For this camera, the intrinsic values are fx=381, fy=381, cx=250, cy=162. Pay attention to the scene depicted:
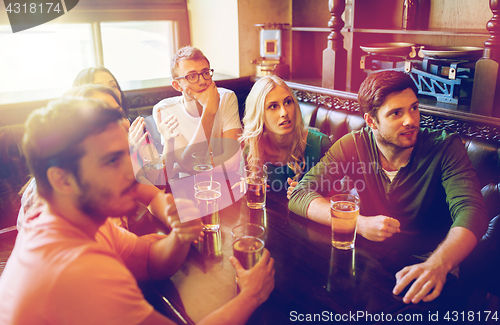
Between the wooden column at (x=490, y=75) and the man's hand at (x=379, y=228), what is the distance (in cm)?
121

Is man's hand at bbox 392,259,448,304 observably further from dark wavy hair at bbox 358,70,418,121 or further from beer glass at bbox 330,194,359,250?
dark wavy hair at bbox 358,70,418,121

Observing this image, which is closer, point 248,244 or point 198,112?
point 248,244

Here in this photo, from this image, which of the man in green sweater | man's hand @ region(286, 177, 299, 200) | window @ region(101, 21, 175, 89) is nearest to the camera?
the man in green sweater

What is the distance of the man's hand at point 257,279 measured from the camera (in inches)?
34.6

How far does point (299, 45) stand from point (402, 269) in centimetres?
280

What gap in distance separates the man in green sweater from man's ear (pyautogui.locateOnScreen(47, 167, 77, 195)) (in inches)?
34.0

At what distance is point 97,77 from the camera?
2.00 m

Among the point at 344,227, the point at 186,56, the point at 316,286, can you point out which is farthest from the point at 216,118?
the point at 316,286

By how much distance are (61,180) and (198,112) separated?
6.24ft

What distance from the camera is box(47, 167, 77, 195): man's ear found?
0.65 metres

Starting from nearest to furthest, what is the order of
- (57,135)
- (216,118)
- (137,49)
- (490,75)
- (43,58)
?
1. (57,135)
2. (490,75)
3. (216,118)
4. (43,58)
5. (137,49)

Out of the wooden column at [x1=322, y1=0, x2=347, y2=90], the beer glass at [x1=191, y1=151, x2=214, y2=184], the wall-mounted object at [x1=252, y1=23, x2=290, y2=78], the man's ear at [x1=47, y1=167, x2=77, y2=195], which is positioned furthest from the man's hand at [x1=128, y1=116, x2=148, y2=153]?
the wall-mounted object at [x1=252, y1=23, x2=290, y2=78]

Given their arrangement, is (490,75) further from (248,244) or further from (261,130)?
(248,244)

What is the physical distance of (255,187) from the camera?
4.73 ft
